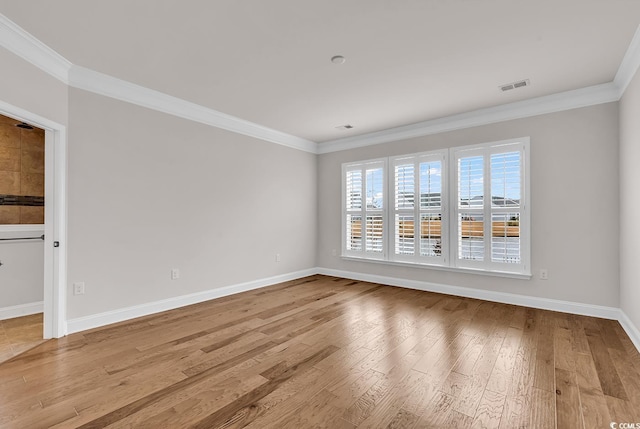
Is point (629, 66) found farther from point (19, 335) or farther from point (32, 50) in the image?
point (19, 335)

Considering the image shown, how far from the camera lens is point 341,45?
263 cm

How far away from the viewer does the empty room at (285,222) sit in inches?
81.6

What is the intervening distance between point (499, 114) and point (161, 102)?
442 cm

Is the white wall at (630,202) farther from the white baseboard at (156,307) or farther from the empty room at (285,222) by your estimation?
the white baseboard at (156,307)

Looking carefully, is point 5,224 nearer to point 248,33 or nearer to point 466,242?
point 248,33

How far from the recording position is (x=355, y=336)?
2945 millimetres

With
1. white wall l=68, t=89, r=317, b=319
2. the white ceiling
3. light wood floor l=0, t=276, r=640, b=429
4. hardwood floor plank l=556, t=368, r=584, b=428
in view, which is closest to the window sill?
light wood floor l=0, t=276, r=640, b=429

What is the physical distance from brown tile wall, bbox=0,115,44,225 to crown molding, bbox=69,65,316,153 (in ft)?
4.73

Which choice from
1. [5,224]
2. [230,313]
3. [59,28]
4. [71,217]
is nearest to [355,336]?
[230,313]

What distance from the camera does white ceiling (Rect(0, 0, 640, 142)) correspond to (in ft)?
7.11

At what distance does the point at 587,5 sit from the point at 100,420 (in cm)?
414

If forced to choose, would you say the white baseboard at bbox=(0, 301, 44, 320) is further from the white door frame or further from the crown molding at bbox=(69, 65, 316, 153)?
the crown molding at bbox=(69, 65, 316, 153)

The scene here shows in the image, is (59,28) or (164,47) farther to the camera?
(164,47)

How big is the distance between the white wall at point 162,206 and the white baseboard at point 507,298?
190cm
